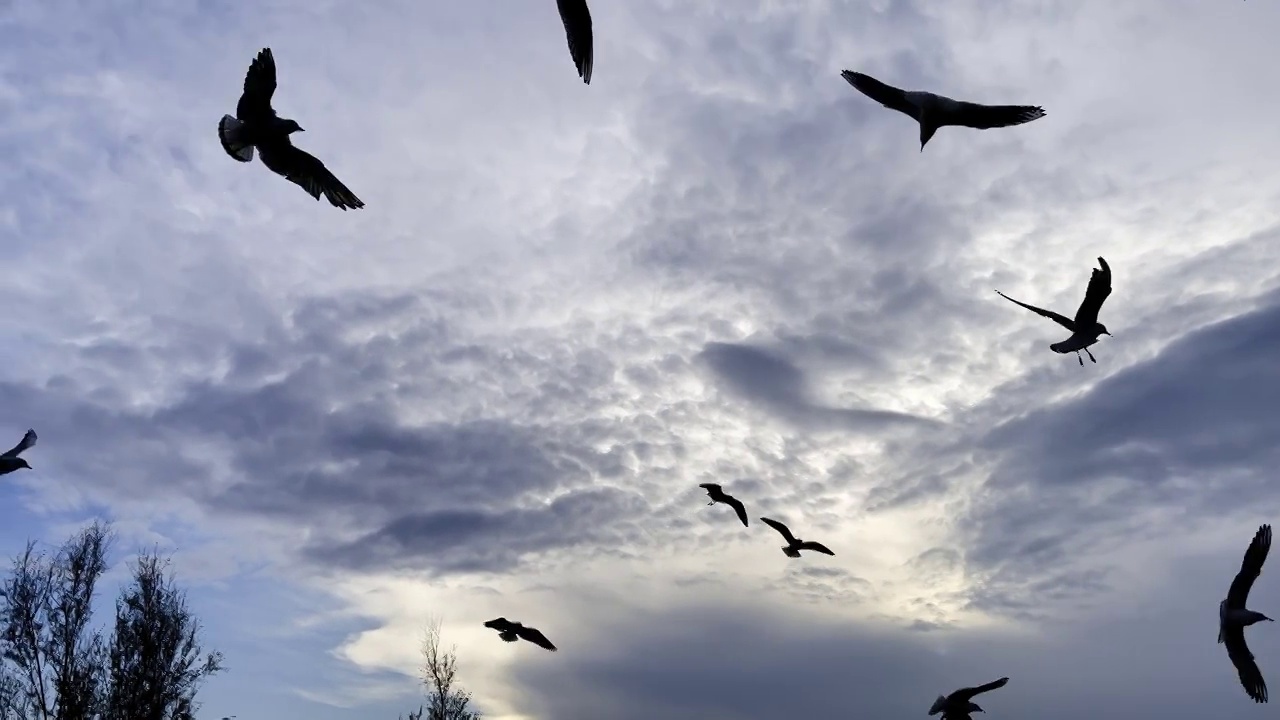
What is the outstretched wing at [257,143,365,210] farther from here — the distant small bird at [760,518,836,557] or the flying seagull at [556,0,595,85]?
the distant small bird at [760,518,836,557]

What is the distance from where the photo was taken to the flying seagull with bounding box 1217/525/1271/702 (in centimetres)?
1097

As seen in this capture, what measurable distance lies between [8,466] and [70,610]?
20337 millimetres

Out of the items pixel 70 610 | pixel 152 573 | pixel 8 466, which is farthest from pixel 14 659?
pixel 8 466

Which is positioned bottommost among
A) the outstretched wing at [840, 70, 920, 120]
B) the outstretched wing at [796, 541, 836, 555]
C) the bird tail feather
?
the outstretched wing at [796, 541, 836, 555]

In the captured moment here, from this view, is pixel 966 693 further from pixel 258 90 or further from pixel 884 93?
pixel 258 90

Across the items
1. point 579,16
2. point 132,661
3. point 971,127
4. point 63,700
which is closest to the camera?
point 579,16

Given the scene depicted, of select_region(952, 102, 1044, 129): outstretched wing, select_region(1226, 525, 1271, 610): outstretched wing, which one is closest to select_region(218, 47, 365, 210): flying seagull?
select_region(952, 102, 1044, 129): outstretched wing

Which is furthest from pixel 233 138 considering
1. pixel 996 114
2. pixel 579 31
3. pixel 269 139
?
pixel 996 114

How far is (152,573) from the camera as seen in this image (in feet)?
107

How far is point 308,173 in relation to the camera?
10.1 meters

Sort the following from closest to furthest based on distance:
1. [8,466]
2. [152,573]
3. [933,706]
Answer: [933,706], [8,466], [152,573]

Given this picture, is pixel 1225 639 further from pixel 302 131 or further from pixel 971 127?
pixel 302 131

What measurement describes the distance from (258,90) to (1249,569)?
1174 centimetres

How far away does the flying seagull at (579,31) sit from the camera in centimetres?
898
